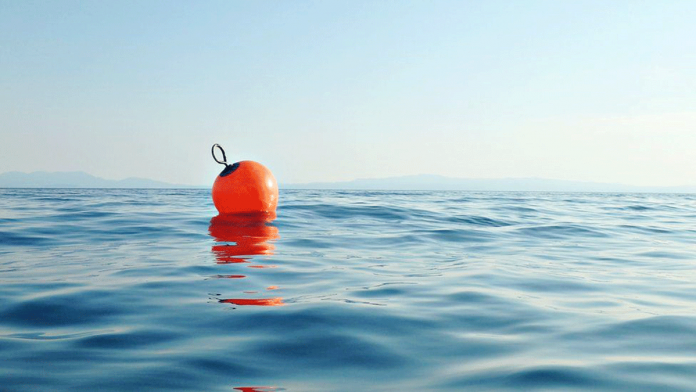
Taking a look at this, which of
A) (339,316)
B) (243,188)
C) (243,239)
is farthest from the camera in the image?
(243,188)

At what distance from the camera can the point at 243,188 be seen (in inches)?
420

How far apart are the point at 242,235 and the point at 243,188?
1.51 meters

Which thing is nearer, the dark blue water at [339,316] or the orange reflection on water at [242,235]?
the dark blue water at [339,316]

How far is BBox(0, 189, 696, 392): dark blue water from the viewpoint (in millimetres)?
3020

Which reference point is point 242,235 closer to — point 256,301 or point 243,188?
point 243,188

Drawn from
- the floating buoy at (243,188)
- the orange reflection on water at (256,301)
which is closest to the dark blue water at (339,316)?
the orange reflection on water at (256,301)

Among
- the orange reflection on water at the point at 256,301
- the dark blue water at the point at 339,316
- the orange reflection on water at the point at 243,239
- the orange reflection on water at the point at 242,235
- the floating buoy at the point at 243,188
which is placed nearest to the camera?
the dark blue water at the point at 339,316

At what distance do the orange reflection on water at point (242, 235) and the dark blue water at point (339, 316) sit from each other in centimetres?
7

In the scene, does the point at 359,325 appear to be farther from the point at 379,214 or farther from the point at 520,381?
the point at 379,214

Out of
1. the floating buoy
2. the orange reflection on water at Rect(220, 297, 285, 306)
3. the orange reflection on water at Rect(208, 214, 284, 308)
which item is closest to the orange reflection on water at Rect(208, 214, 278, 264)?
the orange reflection on water at Rect(208, 214, 284, 308)

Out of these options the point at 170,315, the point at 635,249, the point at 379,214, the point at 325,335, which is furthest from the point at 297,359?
the point at 379,214

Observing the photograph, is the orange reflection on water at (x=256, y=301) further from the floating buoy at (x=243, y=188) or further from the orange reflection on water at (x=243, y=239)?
the floating buoy at (x=243, y=188)

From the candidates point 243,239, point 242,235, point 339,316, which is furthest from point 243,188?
point 339,316

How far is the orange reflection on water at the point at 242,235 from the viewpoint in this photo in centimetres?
744
